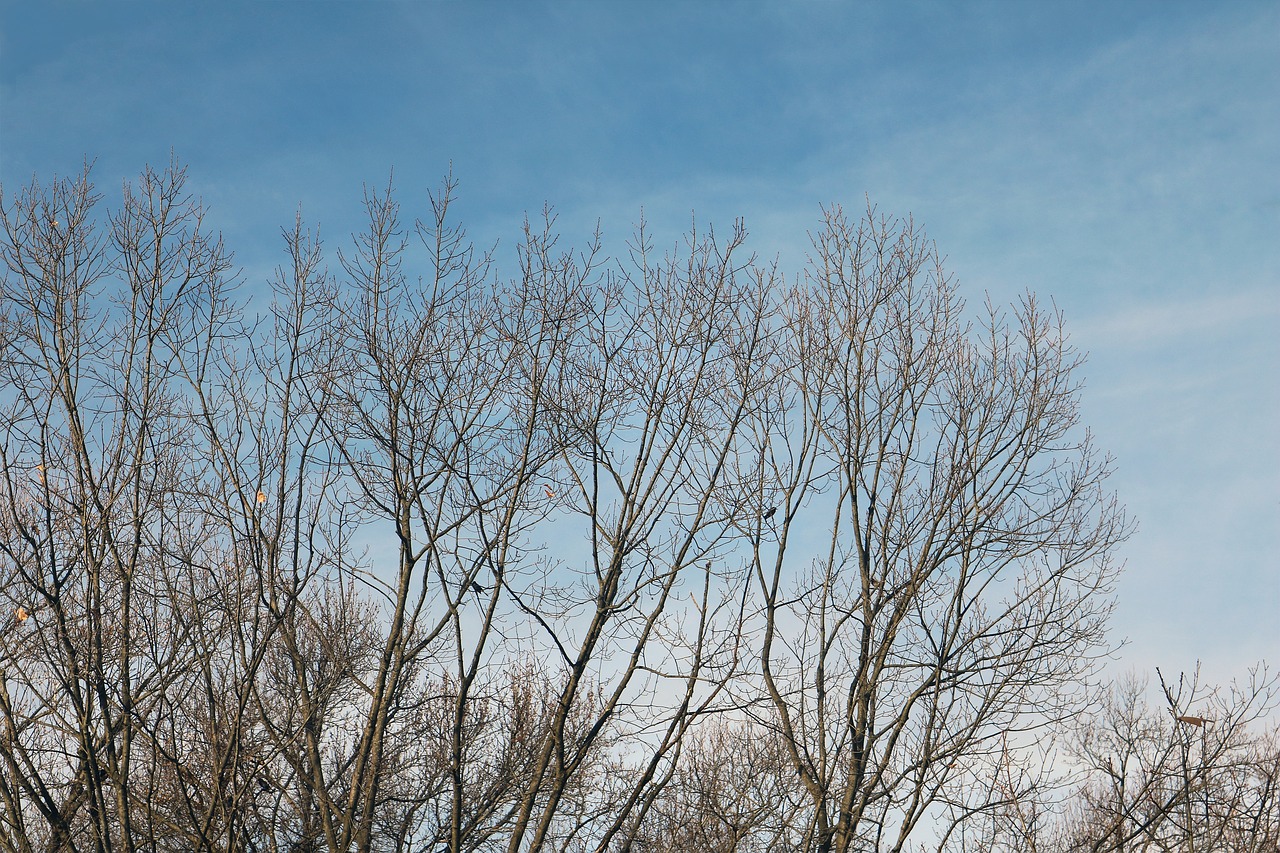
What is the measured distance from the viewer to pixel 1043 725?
1227 centimetres

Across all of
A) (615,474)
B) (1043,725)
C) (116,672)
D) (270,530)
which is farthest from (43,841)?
(1043,725)

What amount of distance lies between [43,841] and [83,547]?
8961 millimetres

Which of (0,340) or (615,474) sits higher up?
(0,340)

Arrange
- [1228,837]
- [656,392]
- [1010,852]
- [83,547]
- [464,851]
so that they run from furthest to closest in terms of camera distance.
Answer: [1010,852] → [1228,837] → [464,851] → [656,392] → [83,547]

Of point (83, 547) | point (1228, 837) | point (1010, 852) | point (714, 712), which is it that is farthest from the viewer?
point (1010, 852)

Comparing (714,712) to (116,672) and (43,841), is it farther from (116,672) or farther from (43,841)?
(43,841)

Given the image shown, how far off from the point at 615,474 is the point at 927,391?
3986mm

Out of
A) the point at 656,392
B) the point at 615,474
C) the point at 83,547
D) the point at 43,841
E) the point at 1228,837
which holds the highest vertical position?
the point at 656,392

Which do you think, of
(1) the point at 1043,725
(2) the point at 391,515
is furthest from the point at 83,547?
(1) the point at 1043,725

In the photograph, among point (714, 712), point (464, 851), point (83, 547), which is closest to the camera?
point (83, 547)

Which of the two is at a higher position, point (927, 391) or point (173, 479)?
point (927, 391)

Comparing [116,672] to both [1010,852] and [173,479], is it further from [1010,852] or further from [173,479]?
[1010,852]

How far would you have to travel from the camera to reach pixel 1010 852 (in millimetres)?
17766

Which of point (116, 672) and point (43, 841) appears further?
point (43, 841)
